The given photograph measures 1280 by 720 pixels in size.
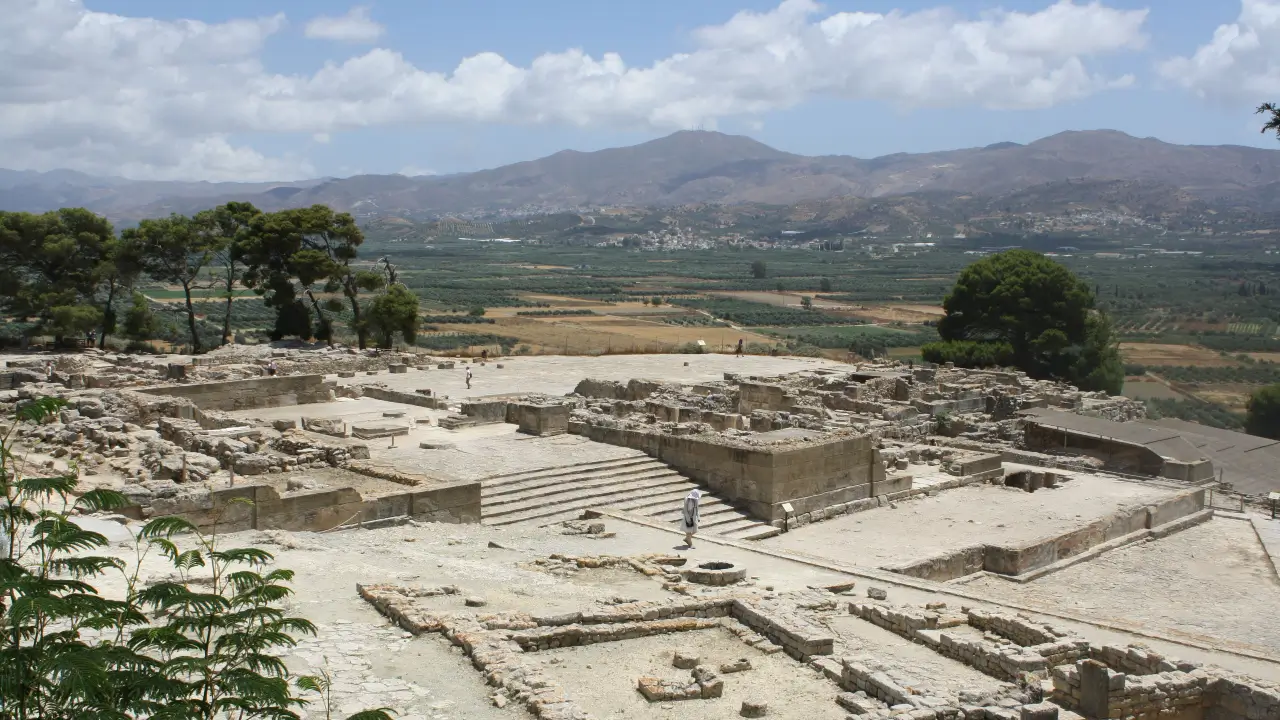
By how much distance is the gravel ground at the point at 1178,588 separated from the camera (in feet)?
48.8

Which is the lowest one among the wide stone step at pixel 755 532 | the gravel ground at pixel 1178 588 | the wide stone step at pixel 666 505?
the gravel ground at pixel 1178 588

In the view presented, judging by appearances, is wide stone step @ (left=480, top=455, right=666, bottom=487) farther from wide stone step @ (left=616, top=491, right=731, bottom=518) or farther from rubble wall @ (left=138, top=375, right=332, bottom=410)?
rubble wall @ (left=138, top=375, right=332, bottom=410)

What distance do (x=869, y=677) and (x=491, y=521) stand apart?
8.46 metres

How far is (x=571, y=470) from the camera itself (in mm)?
19094

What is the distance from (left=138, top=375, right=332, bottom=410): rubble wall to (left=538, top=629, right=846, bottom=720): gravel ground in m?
16.7

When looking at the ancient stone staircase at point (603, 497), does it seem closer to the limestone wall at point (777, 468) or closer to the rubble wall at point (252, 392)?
the limestone wall at point (777, 468)

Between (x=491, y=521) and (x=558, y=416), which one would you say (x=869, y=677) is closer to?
(x=491, y=521)

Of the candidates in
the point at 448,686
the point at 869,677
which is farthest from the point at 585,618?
the point at 869,677

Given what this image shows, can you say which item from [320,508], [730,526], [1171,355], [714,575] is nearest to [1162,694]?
[714,575]

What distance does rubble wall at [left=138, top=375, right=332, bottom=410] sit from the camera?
2420 cm

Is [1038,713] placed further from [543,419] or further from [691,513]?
[543,419]

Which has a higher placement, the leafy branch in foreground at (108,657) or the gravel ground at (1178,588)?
the leafy branch in foreground at (108,657)

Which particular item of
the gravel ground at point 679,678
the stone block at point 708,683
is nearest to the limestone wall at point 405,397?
the gravel ground at point 679,678

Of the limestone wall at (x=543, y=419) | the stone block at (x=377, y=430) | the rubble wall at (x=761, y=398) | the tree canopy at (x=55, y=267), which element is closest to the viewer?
the stone block at (x=377, y=430)
